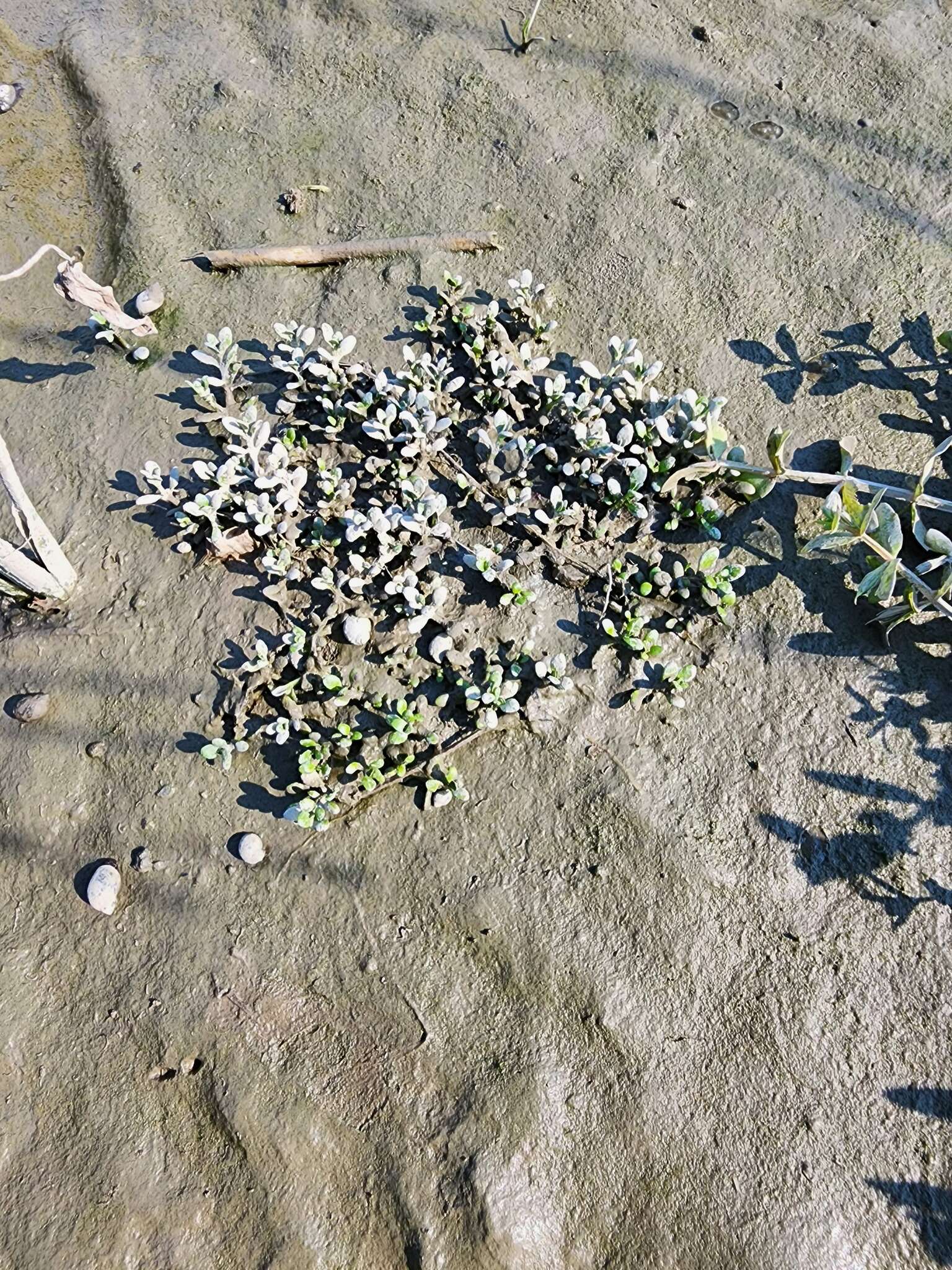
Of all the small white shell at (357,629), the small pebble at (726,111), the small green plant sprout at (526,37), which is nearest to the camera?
the small white shell at (357,629)

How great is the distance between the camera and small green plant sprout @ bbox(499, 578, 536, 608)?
2.90 metres

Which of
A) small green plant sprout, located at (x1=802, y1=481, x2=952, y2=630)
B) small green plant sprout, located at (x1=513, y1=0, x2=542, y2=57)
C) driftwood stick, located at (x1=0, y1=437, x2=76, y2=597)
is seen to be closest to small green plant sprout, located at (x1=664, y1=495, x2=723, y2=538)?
small green plant sprout, located at (x1=802, y1=481, x2=952, y2=630)

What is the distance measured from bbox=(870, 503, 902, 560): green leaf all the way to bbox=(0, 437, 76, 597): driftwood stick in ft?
9.51

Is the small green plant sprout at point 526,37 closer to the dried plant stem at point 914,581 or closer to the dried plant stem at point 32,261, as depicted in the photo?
the dried plant stem at point 32,261

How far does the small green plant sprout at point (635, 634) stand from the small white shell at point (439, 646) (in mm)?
554

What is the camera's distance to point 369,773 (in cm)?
273

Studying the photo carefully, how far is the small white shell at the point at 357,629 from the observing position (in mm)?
2920

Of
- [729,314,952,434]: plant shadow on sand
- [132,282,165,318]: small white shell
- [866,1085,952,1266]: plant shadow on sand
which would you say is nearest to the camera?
[866,1085,952,1266]: plant shadow on sand

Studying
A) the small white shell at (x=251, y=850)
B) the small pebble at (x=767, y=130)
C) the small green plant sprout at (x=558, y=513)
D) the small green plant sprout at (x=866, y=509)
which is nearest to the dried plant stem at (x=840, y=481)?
the small green plant sprout at (x=866, y=509)

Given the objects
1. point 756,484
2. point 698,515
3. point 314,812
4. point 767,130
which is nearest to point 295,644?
point 314,812

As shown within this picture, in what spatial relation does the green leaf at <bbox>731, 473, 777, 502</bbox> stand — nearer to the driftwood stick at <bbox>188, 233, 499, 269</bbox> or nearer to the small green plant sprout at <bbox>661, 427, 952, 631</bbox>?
the small green plant sprout at <bbox>661, 427, 952, 631</bbox>

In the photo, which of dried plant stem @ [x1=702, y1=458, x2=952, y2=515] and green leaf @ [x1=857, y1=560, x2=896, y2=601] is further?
dried plant stem @ [x1=702, y1=458, x2=952, y2=515]

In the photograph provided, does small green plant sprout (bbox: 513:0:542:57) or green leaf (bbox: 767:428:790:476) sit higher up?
small green plant sprout (bbox: 513:0:542:57)

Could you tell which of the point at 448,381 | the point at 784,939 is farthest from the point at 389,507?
the point at 784,939
